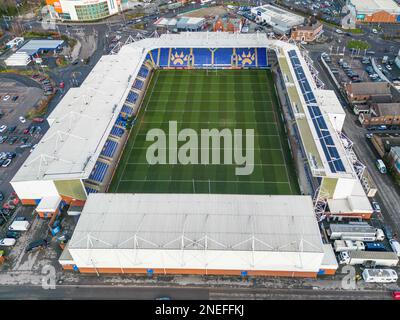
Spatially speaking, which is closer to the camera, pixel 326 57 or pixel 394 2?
pixel 326 57

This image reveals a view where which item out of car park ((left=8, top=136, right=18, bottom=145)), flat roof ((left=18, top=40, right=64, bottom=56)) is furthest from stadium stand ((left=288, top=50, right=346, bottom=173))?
flat roof ((left=18, top=40, right=64, bottom=56))

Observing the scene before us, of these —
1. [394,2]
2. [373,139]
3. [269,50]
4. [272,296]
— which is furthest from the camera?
[394,2]

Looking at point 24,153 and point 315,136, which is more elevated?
point 315,136

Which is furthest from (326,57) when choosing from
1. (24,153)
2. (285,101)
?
(24,153)

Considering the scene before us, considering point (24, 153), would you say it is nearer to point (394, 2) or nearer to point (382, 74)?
point (382, 74)

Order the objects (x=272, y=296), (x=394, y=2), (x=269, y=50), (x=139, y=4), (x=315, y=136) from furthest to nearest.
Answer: (x=139, y=4) → (x=394, y=2) → (x=269, y=50) → (x=315, y=136) → (x=272, y=296)

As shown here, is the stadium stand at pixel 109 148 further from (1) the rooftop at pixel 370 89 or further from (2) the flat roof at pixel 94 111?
(1) the rooftop at pixel 370 89
